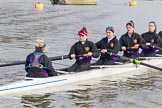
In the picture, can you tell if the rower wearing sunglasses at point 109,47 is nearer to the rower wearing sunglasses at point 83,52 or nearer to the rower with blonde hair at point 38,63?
the rower wearing sunglasses at point 83,52

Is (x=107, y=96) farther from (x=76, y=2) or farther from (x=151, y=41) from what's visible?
(x=76, y=2)

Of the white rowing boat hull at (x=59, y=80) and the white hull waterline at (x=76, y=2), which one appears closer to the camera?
the white rowing boat hull at (x=59, y=80)

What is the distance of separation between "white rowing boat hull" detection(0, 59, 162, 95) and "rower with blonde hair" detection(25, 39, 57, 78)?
0.73 ft

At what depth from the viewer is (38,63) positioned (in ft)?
44.6

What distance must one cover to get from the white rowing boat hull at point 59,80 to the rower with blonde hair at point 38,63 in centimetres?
22

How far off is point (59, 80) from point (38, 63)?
1.10m

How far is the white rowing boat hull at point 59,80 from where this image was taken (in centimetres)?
→ 1323

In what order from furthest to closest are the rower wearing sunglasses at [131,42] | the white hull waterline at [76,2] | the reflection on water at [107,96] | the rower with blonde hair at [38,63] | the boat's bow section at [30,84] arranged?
the white hull waterline at [76,2]
the rower wearing sunglasses at [131,42]
the rower with blonde hair at [38,63]
the boat's bow section at [30,84]
the reflection on water at [107,96]

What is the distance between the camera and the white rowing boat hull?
43.4ft

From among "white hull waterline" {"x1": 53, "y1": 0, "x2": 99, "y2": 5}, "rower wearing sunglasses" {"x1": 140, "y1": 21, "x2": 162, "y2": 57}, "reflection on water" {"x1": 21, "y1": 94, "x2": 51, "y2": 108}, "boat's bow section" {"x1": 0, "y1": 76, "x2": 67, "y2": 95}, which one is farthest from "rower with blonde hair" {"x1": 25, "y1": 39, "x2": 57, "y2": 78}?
"white hull waterline" {"x1": 53, "y1": 0, "x2": 99, "y2": 5}

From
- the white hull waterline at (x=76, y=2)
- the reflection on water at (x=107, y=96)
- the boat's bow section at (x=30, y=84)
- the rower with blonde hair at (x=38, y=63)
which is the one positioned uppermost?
the white hull waterline at (x=76, y=2)

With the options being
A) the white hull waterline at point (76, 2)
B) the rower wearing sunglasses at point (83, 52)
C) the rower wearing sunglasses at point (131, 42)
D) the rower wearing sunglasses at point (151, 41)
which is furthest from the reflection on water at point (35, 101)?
the white hull waterline at point (76, 2)

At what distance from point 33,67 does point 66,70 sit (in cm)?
223

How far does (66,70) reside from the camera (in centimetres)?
1568
